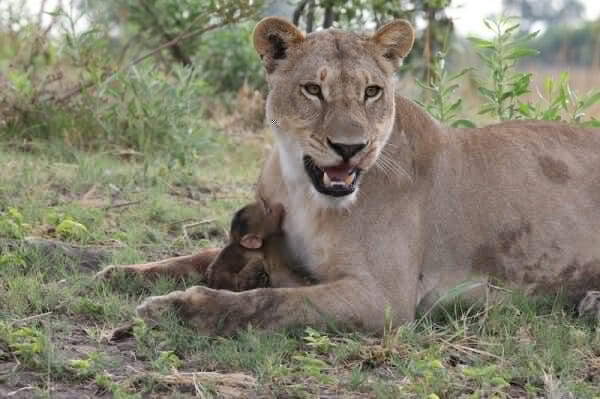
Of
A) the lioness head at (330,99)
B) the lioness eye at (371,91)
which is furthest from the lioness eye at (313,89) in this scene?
the lioness eye at (371,91)

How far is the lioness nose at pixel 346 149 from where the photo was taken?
347 cm

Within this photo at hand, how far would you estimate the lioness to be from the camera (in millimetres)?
3482

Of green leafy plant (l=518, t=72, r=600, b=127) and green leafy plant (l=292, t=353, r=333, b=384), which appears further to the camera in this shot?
green leafy plant (l=518, t=72, r=600, b=127)

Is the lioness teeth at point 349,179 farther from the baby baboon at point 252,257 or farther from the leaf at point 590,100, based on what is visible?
the leaf at point 590,100

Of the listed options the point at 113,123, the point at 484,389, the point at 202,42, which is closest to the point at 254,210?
the point at 484,389

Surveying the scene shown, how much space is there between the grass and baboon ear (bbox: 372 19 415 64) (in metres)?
1.00

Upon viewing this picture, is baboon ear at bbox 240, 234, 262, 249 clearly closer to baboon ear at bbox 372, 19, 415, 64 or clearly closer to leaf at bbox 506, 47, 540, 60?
baboon ear at bbox 372, 19, 415, 64

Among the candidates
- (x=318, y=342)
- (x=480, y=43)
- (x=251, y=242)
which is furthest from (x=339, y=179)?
(x=480, y=43)

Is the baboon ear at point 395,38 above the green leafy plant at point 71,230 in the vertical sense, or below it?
above

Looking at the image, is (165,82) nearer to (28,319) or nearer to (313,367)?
(28,319)

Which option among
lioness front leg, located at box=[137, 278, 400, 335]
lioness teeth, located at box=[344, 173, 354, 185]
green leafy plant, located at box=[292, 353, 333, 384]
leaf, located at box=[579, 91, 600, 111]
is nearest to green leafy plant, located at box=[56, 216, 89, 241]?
lioness front leg, located at box=[137, 278, 400, 335]

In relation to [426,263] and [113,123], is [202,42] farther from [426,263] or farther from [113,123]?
[426,263]

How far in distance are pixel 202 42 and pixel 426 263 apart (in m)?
5.24

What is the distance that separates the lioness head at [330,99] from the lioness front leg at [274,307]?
36cm
